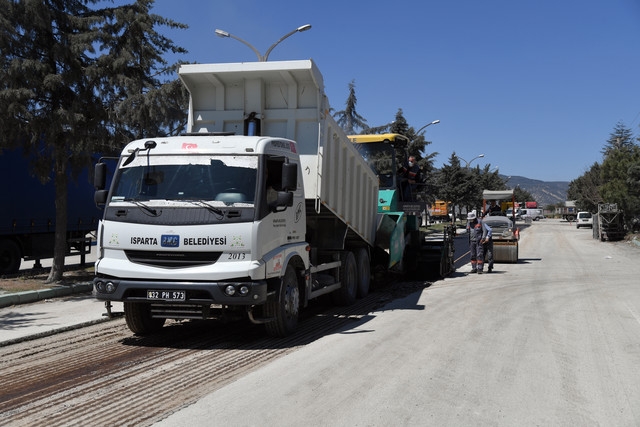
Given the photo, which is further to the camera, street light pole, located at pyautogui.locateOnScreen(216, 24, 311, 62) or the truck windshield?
street light pole, located at pyautogui.locateOnScreen(216, 24, 311, 62)

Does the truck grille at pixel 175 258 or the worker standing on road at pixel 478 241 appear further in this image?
the worker standing on road at pixel 478 241

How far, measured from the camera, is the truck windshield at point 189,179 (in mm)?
6922

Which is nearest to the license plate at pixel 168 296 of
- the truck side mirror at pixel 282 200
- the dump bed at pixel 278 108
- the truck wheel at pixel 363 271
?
the truck side mirror at pixel 282 200

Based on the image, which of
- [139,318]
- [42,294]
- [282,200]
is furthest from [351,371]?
[42,294]

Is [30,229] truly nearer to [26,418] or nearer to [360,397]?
[26,418]

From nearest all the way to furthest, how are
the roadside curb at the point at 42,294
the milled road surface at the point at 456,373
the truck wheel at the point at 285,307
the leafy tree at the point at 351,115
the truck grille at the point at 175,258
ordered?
1. the milled road surface at the point at 456,373
2. the truck grille at the point at 175,258
3. the truck wheel at the point at 285,307
4. the roadside curb at the point at 42,294
5. the leafy tree at the point at 351,115

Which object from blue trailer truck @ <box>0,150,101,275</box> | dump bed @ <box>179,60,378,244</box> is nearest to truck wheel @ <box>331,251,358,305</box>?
dump bed @ <box>179,60,378,244</box>

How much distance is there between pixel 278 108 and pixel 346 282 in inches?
130

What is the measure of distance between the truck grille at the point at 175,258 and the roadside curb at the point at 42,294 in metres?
5.06

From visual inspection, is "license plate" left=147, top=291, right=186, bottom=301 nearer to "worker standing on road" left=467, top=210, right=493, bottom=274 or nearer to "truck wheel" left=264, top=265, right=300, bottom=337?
"truck wheel" left=264, top=265, right=300, bottom=337

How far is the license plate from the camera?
6578mm

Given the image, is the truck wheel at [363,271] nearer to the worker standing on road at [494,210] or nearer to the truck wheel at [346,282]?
the truck wheel at [346,282]

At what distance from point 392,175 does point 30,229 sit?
9635mm

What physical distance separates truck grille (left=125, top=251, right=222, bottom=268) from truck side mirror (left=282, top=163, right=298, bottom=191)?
123 centimetres
